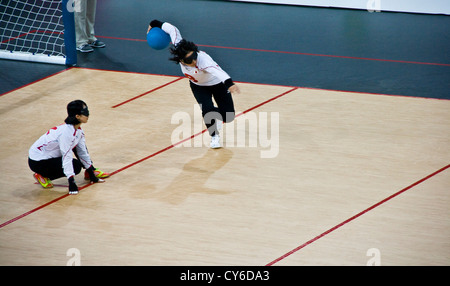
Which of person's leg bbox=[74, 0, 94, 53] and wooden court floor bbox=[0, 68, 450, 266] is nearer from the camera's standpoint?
wooden court floor bbox=[0, 68, 450, 266]

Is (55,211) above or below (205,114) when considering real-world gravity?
below

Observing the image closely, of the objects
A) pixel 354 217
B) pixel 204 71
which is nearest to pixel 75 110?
pixel 204 71

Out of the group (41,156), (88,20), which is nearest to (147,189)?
(41,156)

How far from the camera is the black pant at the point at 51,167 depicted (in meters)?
5.54

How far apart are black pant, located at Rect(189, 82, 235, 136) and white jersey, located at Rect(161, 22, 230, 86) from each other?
0.08 metres

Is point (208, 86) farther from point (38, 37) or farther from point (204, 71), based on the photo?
point (38, 37)

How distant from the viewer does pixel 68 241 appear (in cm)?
486

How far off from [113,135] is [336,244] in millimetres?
2976

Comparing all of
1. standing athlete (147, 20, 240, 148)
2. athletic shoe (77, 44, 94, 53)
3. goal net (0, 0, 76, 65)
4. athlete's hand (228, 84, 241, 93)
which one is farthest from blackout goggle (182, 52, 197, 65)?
athletic shoe (77, 44, 94, 53)

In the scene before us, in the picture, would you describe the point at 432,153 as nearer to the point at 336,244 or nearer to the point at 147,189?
the point at 336,244

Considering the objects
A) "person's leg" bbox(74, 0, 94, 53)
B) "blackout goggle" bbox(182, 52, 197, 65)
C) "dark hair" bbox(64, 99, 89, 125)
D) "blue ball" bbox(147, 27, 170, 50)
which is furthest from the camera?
"person's leg" bbox(74, 0, 94, 53)

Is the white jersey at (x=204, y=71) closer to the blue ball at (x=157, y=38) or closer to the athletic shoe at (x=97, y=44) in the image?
the blue ball at (x=157, y=38)

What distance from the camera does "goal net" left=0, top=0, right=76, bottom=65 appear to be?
870 cm

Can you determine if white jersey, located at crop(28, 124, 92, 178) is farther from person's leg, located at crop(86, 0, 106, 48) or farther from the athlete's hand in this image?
person's leg, located at crop(86, 0, 106, 48)
